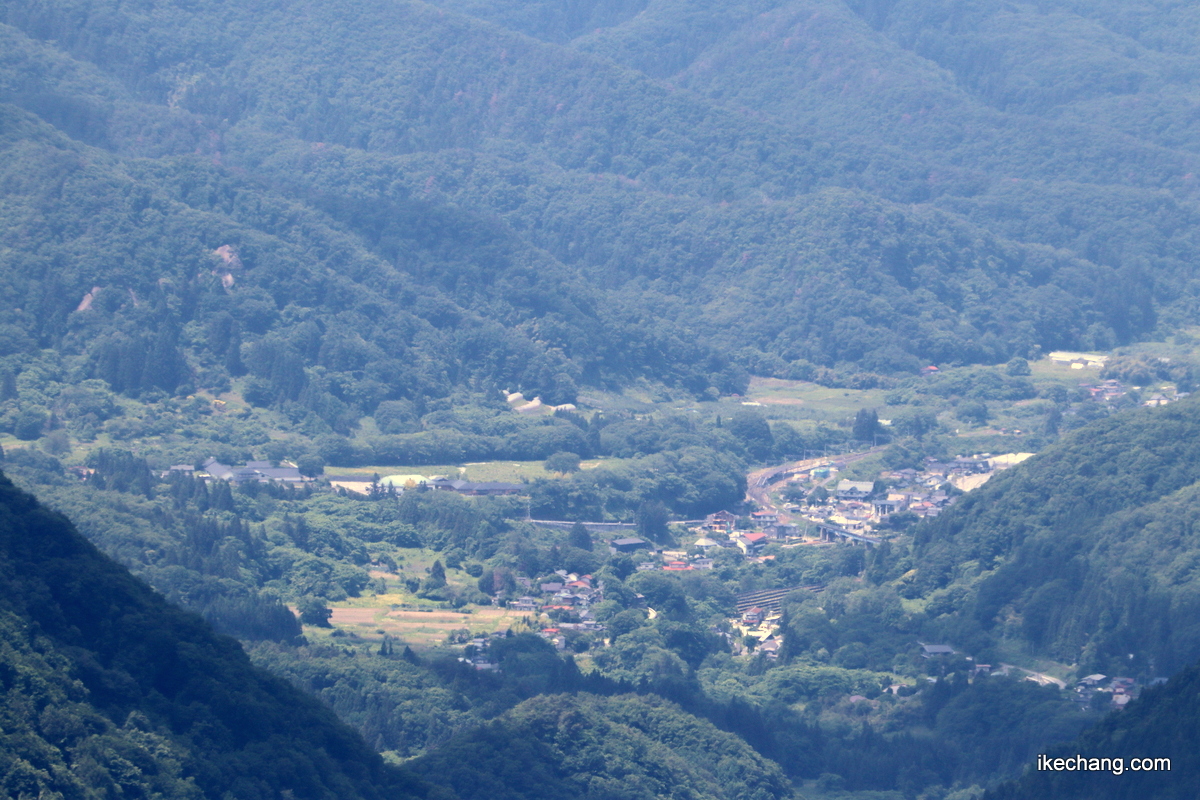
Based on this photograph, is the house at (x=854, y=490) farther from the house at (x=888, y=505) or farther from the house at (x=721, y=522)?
the house at (x=721, y=522)

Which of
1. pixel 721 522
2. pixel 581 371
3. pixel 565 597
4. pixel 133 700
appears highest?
pixel 133 700

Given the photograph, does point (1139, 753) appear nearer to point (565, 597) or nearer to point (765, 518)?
point (565, 597)

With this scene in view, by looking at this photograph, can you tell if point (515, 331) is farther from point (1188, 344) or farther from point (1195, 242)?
point (1195, 242)

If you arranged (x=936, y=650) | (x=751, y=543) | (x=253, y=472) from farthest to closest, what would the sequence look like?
1. (x=253, y=472)
2. (x=751, y=543)
3. (x=936, y=650)

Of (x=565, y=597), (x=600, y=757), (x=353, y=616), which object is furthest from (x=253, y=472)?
(x=600, y=757)

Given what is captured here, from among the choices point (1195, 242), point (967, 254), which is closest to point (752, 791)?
point (967, 254)

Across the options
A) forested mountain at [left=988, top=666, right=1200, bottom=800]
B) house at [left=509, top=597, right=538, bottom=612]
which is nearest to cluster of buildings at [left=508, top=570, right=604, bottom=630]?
house at [left=509, top=597, right=538, bottom=612]
